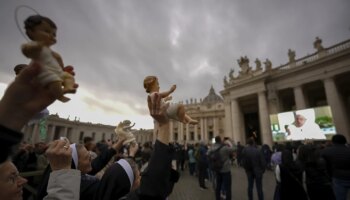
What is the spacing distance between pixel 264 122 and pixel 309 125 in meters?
5.08

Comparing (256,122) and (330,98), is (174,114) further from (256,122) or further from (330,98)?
(256,122)

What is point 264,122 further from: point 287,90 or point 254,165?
point 254,165

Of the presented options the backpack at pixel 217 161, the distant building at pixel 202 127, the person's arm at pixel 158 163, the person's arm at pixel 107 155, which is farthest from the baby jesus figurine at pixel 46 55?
the distant building at pixel 202 127

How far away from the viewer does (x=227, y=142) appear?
668 centimetres

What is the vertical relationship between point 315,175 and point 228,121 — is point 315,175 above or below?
below

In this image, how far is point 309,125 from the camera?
13992mm

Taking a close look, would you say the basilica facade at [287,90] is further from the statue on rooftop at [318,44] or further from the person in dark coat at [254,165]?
the person in dark coat at [254,165]

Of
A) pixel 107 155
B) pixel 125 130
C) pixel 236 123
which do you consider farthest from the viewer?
pixel 236 123

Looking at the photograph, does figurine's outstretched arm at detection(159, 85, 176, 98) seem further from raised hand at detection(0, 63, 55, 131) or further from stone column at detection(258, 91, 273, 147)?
stone column at detection(258, 91, 273, 147)

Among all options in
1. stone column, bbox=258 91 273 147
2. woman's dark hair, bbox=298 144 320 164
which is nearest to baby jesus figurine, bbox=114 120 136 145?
woman's dark hair, bbox=298 144 320 164

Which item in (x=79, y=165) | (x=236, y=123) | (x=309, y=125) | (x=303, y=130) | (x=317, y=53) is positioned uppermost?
(x=317, y=53)

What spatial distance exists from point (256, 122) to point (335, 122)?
12.4 meters

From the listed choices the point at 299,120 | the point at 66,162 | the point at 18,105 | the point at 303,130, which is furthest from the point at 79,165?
the point at 299,120

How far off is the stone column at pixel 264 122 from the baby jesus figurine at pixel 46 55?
20421mm
